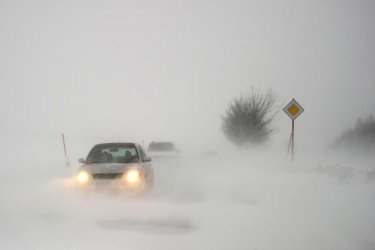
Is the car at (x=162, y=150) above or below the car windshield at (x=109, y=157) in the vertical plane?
below

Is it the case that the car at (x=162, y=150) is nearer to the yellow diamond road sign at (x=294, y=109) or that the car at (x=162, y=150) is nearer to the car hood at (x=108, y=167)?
the yellow diamond road sign at (x=294, y=109)

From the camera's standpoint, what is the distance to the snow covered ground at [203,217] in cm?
558

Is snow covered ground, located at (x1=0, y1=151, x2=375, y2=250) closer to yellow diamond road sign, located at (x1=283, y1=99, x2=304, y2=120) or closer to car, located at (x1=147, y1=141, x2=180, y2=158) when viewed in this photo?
yellow diamond road sign, located at (x1=283, y1=99, x2=304, y2=120)

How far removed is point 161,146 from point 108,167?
983 cm

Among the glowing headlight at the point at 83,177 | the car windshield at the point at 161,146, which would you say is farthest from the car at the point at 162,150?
the glowing headlight at the point at 83,177

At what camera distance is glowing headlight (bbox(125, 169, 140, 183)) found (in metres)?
9.24

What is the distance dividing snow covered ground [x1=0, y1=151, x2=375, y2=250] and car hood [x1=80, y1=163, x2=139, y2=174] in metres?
0.60

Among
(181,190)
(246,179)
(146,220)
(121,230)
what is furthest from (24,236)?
(246,179)

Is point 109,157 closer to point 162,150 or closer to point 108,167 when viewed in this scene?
A: point 108,167

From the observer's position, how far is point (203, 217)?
24.5 feet

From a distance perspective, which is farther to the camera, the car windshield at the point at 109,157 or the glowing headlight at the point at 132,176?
the car windshield at the point at 109,157

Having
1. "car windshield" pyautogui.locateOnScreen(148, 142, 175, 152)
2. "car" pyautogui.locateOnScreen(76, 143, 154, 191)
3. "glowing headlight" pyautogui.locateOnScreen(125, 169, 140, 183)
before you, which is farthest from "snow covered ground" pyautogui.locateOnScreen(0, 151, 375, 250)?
"car windshield" pyautogui.locateOnScreen(148, 142, 175, 152)

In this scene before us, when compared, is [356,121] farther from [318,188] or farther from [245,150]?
[318,188]

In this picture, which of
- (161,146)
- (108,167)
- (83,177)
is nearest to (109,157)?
(108,167)
